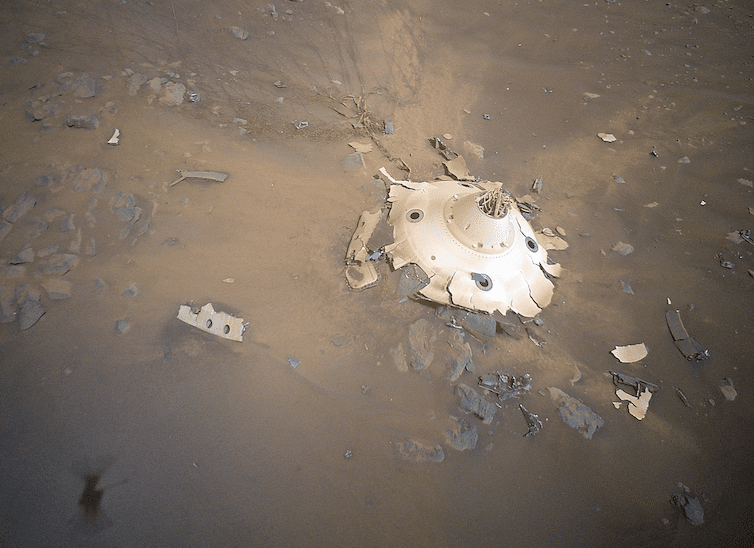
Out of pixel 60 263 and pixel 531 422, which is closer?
pixel 531 422

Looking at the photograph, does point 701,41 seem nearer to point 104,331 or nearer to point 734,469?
point 734,469

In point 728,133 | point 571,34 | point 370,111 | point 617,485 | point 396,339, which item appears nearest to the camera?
point 617,485

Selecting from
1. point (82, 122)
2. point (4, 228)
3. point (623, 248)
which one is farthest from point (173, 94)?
point (623, 248)

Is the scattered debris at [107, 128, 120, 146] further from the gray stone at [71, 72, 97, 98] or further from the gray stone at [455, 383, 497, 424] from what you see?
the gray stone at [455, 383, 497, 424]

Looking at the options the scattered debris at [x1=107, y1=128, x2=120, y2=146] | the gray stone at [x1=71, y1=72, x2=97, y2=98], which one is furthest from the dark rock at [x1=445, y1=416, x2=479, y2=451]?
the gray stone at [x1=71, y1=72, x2=97, y2=98]

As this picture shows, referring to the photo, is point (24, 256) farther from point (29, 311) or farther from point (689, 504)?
point (689, 504)

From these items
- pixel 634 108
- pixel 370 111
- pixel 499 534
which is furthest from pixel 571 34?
pixel 499 534

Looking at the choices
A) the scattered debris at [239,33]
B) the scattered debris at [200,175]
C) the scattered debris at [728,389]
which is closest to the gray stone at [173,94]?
the scattered debris at [200,175]
